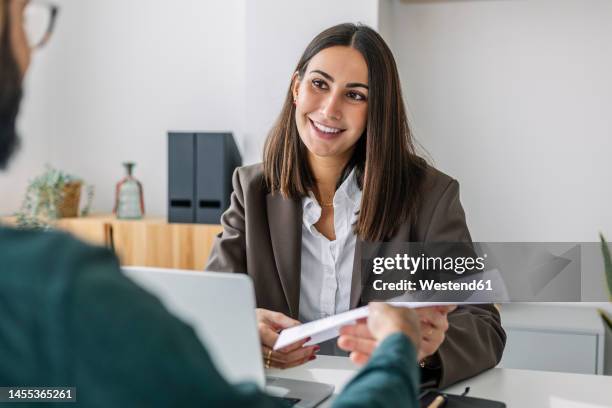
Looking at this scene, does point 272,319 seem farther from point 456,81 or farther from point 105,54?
point 105,54

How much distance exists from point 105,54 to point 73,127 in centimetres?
44

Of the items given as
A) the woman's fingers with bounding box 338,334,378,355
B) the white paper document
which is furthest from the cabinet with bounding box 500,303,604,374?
the woman's fingers with bounding box 338,334,378,355

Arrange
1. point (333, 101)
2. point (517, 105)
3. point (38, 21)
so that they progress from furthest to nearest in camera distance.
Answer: point (517, 105) < point (333, 101) < point (38, 21)

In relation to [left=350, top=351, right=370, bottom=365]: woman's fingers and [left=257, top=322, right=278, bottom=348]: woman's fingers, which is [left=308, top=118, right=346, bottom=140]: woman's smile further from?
[left=350, top=351, right=370, bottom=365]: woman's fingers

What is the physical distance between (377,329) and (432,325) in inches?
16.4

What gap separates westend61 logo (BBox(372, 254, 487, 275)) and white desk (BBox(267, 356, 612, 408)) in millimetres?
242

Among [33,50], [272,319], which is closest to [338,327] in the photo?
[272,319]

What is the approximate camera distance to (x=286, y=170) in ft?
6.55

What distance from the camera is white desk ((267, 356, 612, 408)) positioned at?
4.50 feet

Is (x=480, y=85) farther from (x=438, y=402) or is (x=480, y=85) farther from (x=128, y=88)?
(x=438, y=402)

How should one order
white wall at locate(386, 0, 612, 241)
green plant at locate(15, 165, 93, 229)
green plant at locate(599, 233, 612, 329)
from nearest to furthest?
green plant at locate(599, 233, 612, 329) < white wall at locate(386, 0, 612, 241) < green plant at locate(15, 165, 93, 229)

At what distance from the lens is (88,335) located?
1.71 ft

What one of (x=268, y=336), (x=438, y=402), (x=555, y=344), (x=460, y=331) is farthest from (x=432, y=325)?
(x=555, y=344)

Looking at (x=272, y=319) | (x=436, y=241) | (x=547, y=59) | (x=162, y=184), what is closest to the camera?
(x=272, y=319)
